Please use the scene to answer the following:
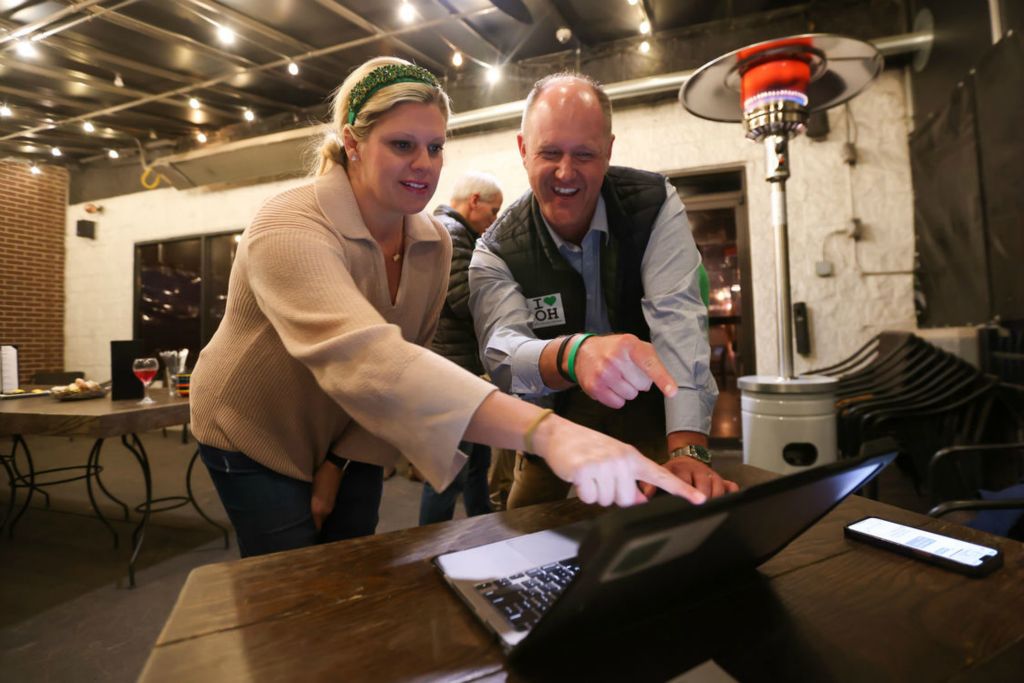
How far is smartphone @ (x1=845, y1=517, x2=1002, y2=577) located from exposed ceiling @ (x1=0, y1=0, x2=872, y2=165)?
3.63 metres

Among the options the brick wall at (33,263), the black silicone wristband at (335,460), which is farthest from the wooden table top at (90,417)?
the brick wall at (33,263)

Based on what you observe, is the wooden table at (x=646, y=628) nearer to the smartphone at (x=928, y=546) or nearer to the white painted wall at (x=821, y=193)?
the smartphone at (x=928, y=546)

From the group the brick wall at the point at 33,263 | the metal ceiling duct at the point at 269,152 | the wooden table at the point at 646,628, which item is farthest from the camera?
the brick wall at the point at 33,263

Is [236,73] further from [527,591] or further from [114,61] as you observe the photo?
[527,591]

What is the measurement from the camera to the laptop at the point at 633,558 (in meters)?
0.39

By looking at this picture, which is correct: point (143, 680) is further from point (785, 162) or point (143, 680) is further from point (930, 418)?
point (930, 418)

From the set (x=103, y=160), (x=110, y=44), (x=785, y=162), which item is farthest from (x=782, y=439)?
(x=103, y=160)

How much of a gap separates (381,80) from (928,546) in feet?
3.66

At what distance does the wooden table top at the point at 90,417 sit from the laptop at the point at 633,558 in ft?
6.66

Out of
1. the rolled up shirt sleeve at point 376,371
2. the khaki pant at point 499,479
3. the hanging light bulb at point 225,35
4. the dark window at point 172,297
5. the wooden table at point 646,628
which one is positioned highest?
the hanging light bulb at point 225,35

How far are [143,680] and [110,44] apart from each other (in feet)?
16.9

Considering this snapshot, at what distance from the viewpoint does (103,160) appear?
Answer: 688 cm

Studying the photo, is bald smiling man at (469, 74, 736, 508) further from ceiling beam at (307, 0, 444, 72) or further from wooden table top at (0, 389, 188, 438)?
ceiling beam at (307, 0, 444, 72)

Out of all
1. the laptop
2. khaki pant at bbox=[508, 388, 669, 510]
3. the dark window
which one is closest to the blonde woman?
the laptop
